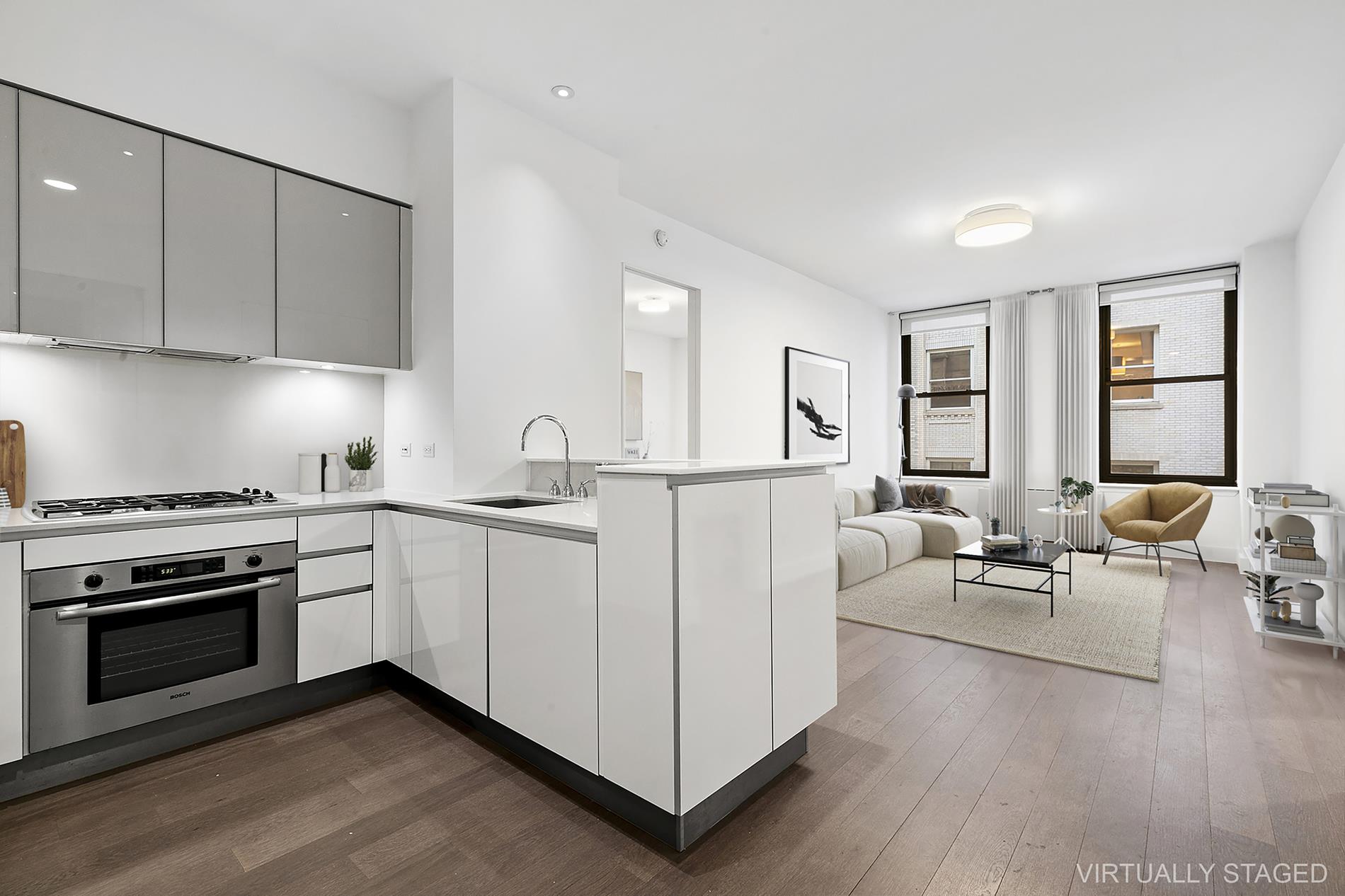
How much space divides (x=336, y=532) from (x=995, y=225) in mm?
4563

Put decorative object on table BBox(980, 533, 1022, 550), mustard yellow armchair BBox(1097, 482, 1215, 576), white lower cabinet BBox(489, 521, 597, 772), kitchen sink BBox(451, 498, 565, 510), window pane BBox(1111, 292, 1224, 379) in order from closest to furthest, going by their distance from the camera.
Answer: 1. white lower cabinet BBox(489, 521, 597, 772)
2. kitchen sink BBox(451, 498, 565, 510)
3. decorative object on table BBox(980, 533, 1022, 550)
4. mustard yellow armchair BBox(1097, 482, 1215, 576)
5. window pane BBox(1111, 292, 1224, 379)

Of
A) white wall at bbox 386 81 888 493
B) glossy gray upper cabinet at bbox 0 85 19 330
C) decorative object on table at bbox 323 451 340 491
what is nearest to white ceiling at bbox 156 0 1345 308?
white wall at bbox 386 81 888 493

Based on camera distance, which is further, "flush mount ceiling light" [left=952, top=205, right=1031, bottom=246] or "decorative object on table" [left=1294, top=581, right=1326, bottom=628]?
"flush mount ceiling light" [left=952, top=205, right=1031, bottom=246]

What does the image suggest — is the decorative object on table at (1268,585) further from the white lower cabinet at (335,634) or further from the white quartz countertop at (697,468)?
the white lower cabinet at (335,634)

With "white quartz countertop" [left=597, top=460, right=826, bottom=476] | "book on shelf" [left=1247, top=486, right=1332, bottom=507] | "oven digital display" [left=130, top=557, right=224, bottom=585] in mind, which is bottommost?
"oven digital display" [left=130, top=557, right=224, bottom=585]

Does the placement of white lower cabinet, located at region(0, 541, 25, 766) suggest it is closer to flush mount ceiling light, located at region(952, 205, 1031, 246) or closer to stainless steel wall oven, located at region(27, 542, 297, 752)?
stainless steel wall oven, located at region(27, 542, 297, 752)

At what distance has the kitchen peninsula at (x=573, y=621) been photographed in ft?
5.65

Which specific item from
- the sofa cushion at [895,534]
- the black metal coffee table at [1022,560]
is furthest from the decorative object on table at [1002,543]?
the sofa cushion at [895,534]

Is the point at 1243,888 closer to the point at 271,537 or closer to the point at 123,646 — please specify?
the point at 271,537

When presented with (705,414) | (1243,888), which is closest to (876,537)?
(705,414)

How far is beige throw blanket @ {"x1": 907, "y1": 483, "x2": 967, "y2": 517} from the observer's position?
7125 mm

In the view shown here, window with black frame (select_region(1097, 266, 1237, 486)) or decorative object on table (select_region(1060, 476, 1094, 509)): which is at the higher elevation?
window with black frame (select_region(1097, 266, 1237, 486))

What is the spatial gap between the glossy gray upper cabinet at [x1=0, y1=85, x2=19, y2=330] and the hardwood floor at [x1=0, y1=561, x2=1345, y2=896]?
1.64 metres

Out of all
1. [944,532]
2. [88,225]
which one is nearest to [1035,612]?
[944,532]
